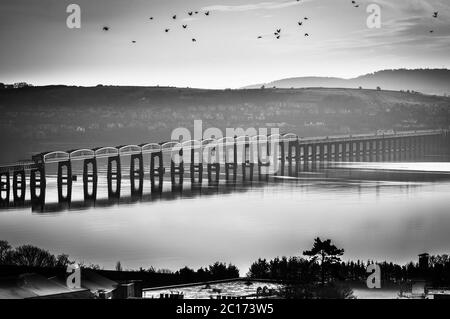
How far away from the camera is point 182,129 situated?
95.8 m

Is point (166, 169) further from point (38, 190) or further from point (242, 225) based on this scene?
point (242, 225)

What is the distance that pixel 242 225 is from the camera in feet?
132

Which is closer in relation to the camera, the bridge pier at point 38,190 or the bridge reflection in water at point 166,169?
the bridge pier at point 38,190

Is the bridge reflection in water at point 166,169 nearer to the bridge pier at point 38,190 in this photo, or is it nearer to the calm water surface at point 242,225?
the bridge pier at point 38,190

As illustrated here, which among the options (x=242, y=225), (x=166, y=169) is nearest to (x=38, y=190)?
(x=166, y=169)

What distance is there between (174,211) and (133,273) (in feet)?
73.4

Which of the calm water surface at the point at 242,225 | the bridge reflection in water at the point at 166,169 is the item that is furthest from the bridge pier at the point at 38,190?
the calm water surface at the point at 242,225

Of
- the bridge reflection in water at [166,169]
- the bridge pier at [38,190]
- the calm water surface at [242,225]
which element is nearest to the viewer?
the calm water surface at [242,225]

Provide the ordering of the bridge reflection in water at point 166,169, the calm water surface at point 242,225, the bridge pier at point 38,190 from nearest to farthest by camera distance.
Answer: the calm water surface at point 242,225 → the bridge pier at point 38,190 → the bridge reflection in water at point 166,169

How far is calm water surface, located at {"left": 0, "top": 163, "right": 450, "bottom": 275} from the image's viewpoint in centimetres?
3309

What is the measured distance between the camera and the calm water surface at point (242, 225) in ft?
109

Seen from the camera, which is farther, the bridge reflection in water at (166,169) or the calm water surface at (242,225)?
the bridge reflection in water at (166,169)

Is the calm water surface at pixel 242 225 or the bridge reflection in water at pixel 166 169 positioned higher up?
the bridge reflection in water at pixel 166 169

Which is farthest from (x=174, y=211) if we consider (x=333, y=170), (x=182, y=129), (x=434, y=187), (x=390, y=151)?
(x=390, y=151)
